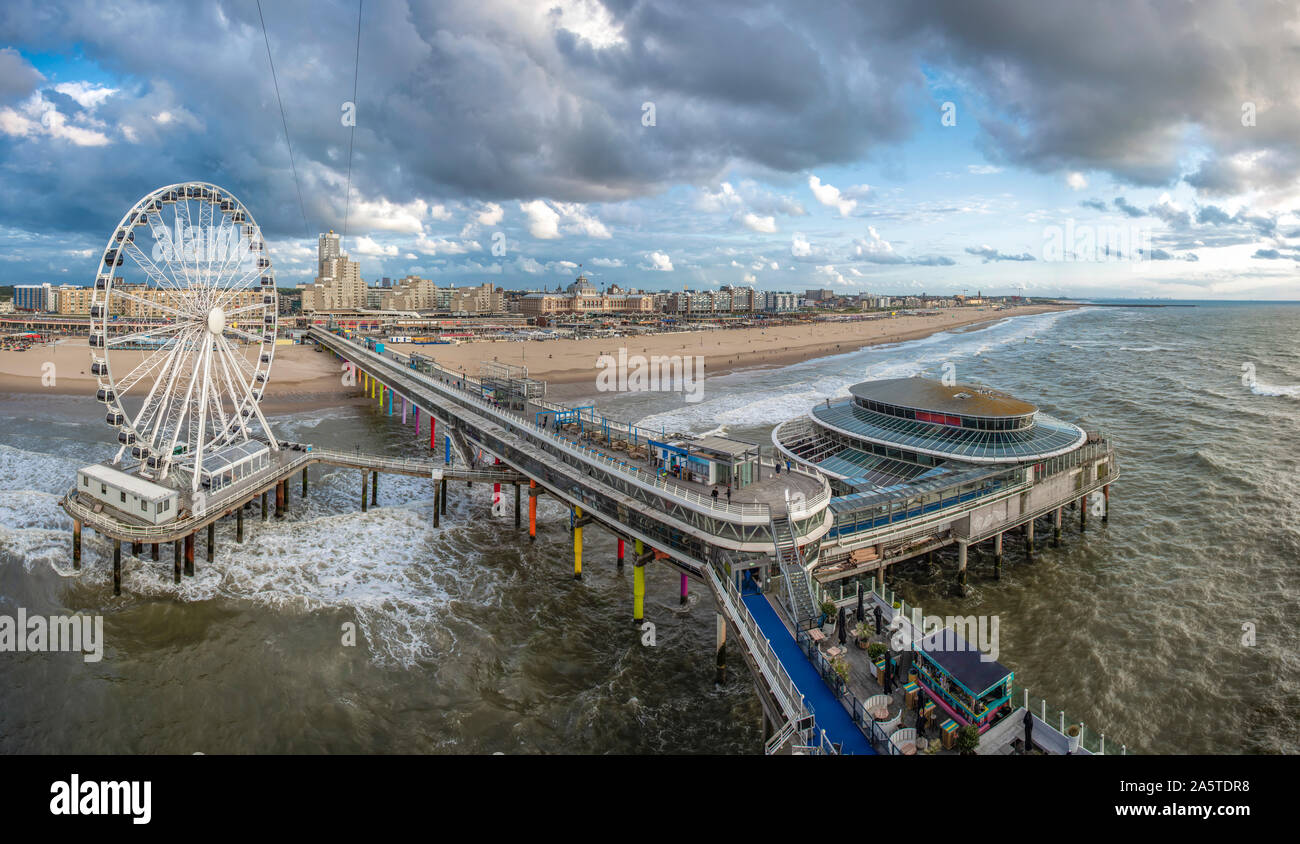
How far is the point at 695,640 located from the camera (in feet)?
98.8

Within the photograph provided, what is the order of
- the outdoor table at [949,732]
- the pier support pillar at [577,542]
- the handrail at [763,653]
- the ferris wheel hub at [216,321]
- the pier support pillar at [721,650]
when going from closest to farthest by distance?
1. the outdoor table at [949,732]
2. the handrail at [763,653]
3. the pier support pillar at [721,650]
4. the pier support pillar at [577,542]
5. the ferris wheel hub at [216,321]

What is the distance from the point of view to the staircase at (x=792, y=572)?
23.4m

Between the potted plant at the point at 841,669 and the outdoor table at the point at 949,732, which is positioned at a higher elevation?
the potted plant at the point at 841,669

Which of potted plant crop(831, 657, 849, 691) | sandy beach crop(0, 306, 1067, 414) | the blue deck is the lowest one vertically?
the blue deck

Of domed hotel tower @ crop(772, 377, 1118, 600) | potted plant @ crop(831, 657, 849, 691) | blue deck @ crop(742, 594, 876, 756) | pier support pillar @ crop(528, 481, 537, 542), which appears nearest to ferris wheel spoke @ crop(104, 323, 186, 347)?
pier support pillar @ crop(528, 481, 537, 542)

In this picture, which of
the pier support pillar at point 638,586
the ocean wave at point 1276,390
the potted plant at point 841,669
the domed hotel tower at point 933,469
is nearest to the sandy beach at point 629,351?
the domed hotel tower at point 933,469

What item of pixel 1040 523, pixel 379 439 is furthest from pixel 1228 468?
pixel 379 439

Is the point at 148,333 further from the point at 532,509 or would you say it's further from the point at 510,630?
the point at 510,630

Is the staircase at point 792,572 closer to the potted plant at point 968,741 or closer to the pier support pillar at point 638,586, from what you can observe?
the potted plant at point 968,741

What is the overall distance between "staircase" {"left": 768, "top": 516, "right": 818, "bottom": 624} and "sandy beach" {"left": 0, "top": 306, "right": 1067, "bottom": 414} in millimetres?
73691

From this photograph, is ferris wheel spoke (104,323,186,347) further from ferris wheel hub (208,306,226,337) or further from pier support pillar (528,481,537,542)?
pier support pillar (528,481,537,542)

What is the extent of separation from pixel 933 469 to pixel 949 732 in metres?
24.6

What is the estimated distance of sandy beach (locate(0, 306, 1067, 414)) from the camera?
307 ft

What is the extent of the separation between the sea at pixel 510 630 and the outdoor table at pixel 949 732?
4.20 m
